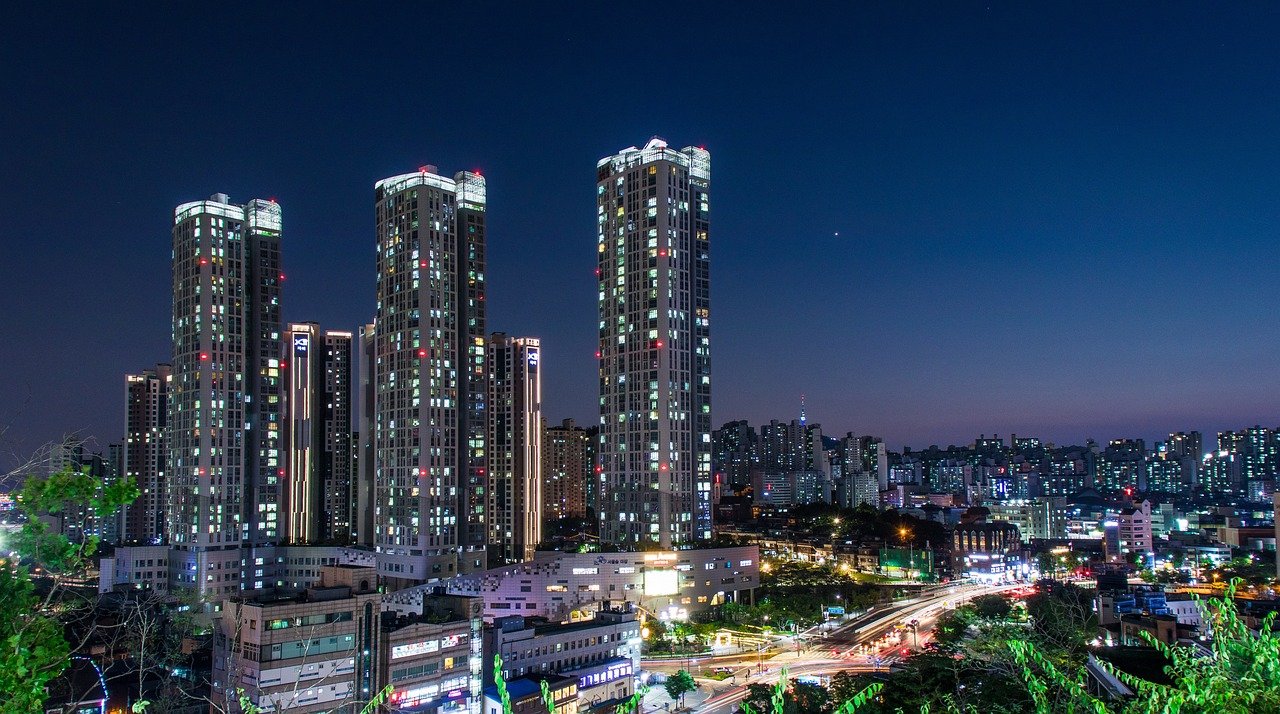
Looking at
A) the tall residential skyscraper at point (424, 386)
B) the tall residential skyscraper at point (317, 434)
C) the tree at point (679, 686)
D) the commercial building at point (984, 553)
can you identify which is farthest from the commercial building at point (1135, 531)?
the tall residential skyscraper at point (317, 434)

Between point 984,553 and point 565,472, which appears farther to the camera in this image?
point 565,472

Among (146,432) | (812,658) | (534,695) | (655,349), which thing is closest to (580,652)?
(534,695)

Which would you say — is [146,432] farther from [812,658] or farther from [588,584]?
[812,658]

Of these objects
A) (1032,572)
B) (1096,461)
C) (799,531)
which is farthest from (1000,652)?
(1096,461)

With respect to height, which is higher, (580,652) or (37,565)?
(37,565)

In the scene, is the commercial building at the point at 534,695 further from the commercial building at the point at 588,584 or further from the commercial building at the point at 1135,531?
the commercial building at the point at 1135,531

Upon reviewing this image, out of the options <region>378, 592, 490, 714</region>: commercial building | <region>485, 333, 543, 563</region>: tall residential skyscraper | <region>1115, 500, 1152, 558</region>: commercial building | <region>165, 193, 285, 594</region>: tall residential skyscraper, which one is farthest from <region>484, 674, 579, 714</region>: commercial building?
<region>1115, 500, 1152, 558</region>: commercial building
